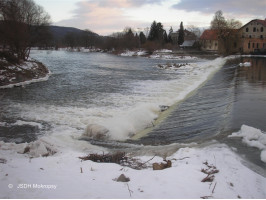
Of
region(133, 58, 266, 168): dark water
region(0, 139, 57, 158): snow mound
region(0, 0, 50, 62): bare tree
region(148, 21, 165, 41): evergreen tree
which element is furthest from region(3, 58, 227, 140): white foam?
region(148, 21, 165, 41): evergreen tree

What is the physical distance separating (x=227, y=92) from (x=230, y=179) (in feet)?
41.1

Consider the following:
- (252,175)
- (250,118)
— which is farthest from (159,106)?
(252,175)

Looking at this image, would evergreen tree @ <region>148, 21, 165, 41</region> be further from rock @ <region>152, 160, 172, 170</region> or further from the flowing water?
rock @ <region>152, 160, 172, 170</region>

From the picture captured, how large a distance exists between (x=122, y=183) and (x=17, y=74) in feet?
73.0

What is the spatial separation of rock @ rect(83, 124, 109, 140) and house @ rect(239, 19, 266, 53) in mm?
67397

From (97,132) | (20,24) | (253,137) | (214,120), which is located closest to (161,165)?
(253,137)

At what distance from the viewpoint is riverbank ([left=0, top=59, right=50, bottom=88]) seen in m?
21.7

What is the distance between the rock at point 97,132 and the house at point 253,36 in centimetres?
6740

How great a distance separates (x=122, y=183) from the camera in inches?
193

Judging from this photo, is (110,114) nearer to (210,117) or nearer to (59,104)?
(59,104)

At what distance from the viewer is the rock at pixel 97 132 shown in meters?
9.20

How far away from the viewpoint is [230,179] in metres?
5.28

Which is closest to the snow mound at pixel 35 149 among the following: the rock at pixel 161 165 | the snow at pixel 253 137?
the rock at pixel 161 165

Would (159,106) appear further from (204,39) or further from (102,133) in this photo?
(204,39)
